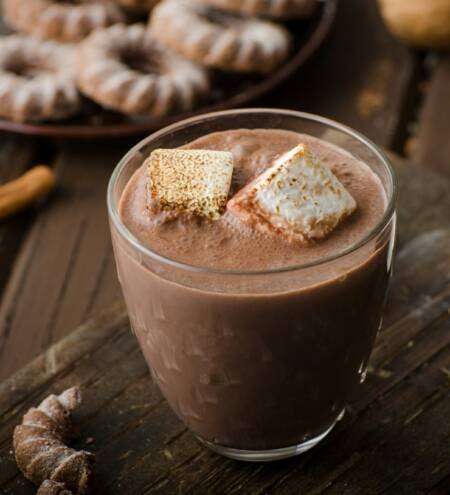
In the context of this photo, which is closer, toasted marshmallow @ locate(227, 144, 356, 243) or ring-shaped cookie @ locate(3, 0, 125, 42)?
toasted marshmallow @ locate(227, 144, 356, 243)

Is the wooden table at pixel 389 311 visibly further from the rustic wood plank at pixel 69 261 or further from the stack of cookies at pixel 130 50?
the stack of cookies at pixel 130 50

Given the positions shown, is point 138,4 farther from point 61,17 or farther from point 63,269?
point 63,269

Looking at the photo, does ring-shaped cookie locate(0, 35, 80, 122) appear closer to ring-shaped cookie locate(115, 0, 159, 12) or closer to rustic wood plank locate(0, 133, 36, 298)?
rustic wood plank locate(0, 133, 36, 298)

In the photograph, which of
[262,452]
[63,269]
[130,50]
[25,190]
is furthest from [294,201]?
[130,50]

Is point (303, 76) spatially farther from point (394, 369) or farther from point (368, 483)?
point (368, 483)

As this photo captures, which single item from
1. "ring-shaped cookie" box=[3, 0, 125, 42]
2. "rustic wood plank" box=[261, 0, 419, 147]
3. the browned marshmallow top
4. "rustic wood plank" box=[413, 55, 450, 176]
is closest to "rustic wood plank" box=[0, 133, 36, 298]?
"ring-shaped cookie" box=[3, 0, 125, 42]
